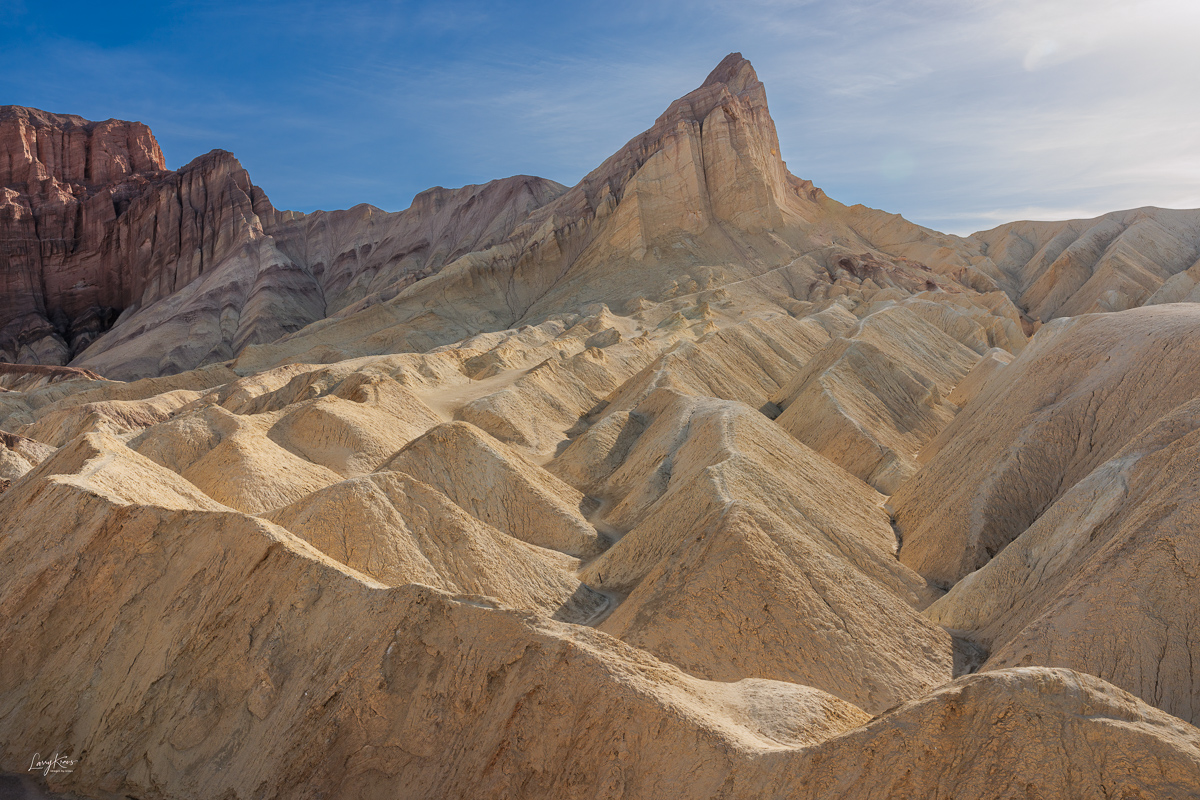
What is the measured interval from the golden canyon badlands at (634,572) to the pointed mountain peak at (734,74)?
36310mm

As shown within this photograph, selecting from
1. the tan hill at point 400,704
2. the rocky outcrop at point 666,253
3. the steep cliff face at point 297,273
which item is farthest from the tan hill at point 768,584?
the steep cliff face at point 297,273

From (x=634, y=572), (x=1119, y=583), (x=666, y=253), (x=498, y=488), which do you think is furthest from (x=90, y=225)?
(x=1119, y=583)

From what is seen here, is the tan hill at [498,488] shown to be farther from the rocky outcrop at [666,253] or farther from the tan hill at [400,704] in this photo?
the rocky outcrop at [666,253]

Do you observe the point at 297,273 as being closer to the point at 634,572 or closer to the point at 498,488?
the point at 498,488

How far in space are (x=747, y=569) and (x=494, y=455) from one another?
9.78m

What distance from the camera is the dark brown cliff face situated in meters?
74.2

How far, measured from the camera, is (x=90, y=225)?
256 ft

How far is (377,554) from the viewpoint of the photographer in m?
15.1

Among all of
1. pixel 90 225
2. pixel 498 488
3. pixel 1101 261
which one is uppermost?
pixel 90 225

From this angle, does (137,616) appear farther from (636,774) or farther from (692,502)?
(692,502)

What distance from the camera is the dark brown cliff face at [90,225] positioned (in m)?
74.2

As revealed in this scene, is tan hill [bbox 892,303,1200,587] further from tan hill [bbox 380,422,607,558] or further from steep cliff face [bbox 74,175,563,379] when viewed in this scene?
steep cliff face [bbox 74,175,563,379]

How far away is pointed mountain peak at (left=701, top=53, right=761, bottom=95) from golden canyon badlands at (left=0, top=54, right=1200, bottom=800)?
36.3 m

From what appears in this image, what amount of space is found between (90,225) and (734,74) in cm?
6396
